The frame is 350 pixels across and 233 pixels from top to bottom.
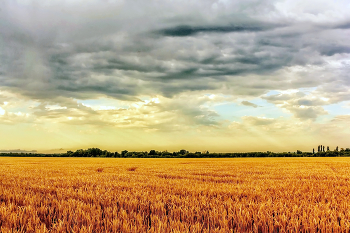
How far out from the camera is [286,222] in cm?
424

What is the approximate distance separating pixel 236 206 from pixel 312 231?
1622 millimetres

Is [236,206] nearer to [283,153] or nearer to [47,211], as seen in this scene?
[47,211]

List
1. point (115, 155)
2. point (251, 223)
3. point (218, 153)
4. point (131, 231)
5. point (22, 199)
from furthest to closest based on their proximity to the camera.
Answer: point (115, 155) < point (218, 153) < point (22, 199) < point (251, 223) < point (131, 231)

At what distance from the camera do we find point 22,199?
6.64 m

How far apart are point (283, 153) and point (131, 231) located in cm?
11147

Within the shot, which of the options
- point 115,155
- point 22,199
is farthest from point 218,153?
point 22,199

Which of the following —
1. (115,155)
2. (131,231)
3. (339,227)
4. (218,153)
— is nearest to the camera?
(131,231)

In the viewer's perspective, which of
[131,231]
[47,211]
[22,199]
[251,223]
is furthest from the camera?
[22,199]

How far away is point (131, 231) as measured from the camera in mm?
3697

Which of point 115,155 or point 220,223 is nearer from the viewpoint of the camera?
point 220,223

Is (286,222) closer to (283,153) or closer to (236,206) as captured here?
(236,206)

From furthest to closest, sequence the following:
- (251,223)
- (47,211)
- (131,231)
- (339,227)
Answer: (47,211)
(251,223)
(339,227)
(131,231)

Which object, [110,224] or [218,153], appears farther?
[218,153]

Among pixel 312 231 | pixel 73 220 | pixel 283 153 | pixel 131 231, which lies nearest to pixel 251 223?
pixel 312 231
